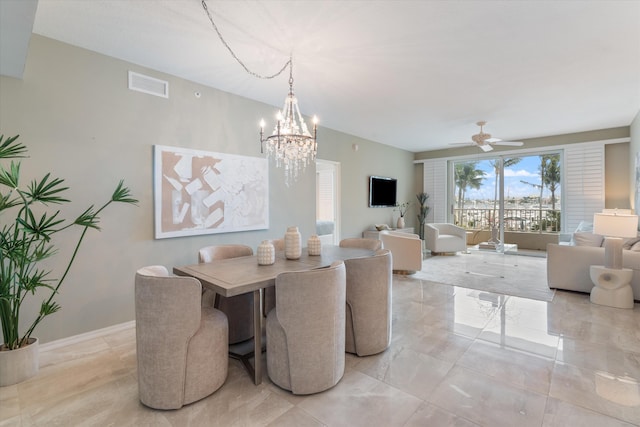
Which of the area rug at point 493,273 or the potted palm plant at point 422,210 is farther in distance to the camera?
the potted palm plant at point 422,210

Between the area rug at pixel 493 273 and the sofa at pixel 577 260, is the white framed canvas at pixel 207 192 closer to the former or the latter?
the area rug at pixel 493 273

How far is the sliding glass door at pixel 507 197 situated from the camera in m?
6.73

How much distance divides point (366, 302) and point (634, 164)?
19.6ft

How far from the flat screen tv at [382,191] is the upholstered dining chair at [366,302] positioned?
14.3ft

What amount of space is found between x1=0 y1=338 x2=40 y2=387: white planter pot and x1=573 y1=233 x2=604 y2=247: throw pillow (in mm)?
6201

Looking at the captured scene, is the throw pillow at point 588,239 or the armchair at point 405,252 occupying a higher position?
the throw pillow at point 588,239

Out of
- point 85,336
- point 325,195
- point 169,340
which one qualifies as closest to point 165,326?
point 169,340

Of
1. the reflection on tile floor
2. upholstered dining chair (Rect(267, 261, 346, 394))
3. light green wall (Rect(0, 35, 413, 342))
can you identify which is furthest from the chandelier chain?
the reflection on tile floor

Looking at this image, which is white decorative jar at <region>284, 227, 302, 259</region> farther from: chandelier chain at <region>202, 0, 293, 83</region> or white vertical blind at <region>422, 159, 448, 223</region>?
white vertical blind at <region>422, 159, 448, 223</region>

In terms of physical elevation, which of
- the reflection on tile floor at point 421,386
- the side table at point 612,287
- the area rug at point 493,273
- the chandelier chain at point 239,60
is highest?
the chandelier chain at point 239,60

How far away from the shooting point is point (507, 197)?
283 inches

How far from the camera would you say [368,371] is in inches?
87.7

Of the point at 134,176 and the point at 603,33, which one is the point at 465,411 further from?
the point at 134,176

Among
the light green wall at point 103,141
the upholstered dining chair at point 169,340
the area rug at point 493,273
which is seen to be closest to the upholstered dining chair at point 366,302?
the upholstered dining chair at point 169,340
